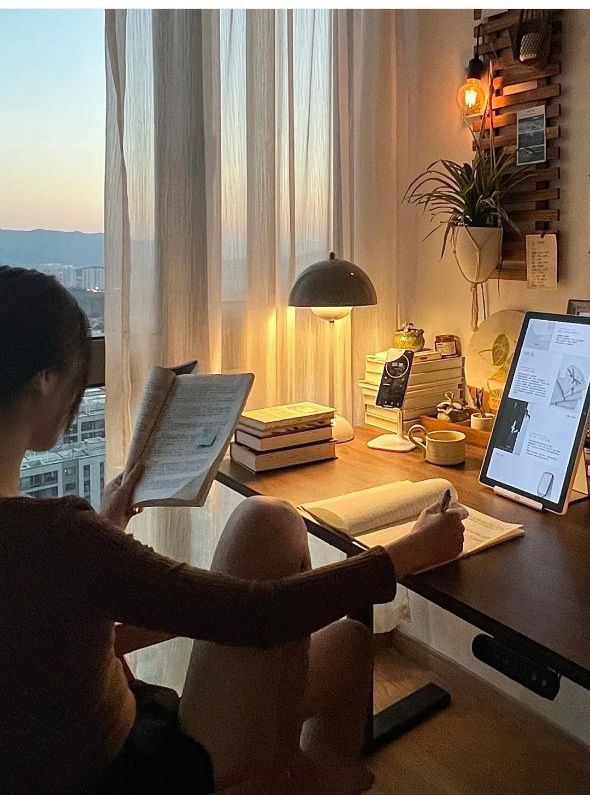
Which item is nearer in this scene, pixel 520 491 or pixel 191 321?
pixel 520 491

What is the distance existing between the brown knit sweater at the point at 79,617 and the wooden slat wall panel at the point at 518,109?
1227mm

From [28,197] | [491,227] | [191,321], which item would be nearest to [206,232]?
[191,321]

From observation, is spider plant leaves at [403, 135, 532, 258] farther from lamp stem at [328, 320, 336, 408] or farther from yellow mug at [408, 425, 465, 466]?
yellow mug at [408, 425, 465, 466]

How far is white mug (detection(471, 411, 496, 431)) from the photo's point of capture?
186 centimetres

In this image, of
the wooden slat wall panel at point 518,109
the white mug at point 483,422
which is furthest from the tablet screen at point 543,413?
the wooden slat wall panel at point 518,109

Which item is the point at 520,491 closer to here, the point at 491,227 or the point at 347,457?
the point at 347,457

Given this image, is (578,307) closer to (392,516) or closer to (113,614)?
(392,516)

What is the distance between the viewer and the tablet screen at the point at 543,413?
1.43 metres

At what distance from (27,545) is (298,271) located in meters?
1.36

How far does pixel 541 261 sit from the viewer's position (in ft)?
5.99

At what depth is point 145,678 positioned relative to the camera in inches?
77.4

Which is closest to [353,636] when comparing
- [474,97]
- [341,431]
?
[341,431]

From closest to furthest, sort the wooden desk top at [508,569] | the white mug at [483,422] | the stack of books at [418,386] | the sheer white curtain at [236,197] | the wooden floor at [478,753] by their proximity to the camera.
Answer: the wooden desk top at [508,569] < the wooden floor at [478,753] < the sheer white curtain at [236,197] < the white mug at [483,422] < the stack of books at [418,386]

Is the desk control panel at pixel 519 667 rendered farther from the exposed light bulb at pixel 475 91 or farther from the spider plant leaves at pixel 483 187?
the exposed light bulb at pixel 475 91
